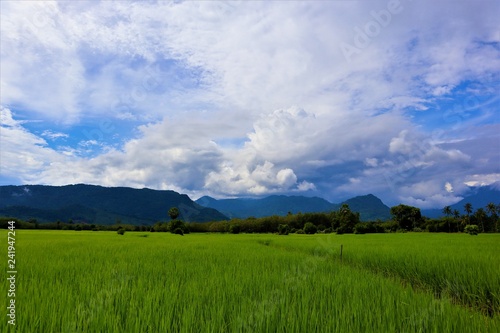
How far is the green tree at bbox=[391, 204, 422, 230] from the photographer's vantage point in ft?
257

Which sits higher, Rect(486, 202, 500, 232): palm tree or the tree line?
Rect(486, 202, 500, 232): palm tree

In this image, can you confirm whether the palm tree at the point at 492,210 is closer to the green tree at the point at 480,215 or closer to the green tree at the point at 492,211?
the green tree at the point at 492,211

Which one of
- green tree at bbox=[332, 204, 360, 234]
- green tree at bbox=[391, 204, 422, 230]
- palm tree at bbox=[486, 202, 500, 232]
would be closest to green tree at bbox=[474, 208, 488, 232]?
palm tree at bbox=[486, 202, 500, 232]

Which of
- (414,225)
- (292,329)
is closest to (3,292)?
(292,329)

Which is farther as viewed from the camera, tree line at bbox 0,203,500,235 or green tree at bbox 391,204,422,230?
A: green tree at bbox 391,204,422,230

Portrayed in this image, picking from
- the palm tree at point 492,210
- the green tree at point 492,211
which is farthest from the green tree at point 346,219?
the palm tree at point 492,210

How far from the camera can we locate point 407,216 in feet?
259

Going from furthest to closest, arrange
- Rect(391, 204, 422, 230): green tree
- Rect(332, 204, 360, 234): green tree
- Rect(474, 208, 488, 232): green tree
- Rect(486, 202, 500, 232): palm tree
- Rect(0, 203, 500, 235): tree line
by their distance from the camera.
Result: Rect(486, 202, 500, 232): palm tree < Rect(474, 208, 488, 232): green tree < Rect(391, 204, 422, 230): green tree < Rect(332, 204, 360, 234): green tree < Rect(0, 203, 500, 235): tree line

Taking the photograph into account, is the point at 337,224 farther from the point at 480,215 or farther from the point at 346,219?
the point at 480,215

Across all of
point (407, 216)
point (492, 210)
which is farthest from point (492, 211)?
point (407, 216)

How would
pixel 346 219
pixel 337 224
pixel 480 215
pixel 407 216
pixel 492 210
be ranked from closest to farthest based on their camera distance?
1. pixel 407 216
2. pixel 346 219
3. pixel 337 224
4. pixel 480 215
5. pixel 492 210

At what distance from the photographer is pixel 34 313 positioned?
3.26 metres

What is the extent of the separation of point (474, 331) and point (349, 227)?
73040mm

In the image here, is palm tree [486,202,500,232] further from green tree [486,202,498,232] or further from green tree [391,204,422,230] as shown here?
green tree [391,204,422,230]
